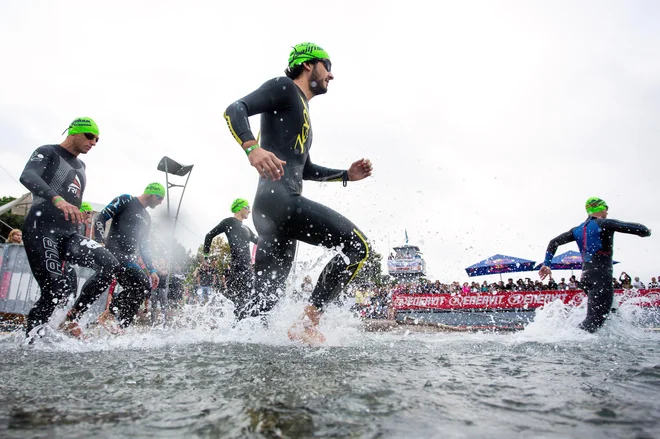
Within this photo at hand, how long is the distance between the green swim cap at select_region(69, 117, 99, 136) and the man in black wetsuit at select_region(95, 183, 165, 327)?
3.81 feet

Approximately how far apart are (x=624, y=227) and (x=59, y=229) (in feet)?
19.2

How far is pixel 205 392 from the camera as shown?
119 centimetres

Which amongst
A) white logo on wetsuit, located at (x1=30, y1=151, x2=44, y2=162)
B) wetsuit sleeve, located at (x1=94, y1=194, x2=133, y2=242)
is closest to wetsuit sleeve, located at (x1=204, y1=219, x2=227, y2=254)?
wetsuit sleeve, located at (x1=94, y1=194, x2=133, y2=242)

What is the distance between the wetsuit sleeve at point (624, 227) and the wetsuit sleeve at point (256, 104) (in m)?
4.08

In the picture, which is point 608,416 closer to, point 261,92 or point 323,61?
point 261,92

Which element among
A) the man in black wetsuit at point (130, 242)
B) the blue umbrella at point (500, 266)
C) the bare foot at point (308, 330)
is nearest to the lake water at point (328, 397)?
the bare foot at point (308, 330)

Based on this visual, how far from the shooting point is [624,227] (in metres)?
4.70

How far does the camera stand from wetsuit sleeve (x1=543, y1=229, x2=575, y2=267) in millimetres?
5301

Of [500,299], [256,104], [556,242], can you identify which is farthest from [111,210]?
[500,299]

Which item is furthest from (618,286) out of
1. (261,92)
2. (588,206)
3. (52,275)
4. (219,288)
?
(52,275)

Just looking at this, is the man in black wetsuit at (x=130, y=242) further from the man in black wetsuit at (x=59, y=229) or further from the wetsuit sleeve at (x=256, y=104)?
the wetsuit sleeve at (x=256, y=104)

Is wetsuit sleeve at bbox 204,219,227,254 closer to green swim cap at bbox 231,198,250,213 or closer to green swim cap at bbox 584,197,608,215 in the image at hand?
green swim cap at bbox 231,198,250,213

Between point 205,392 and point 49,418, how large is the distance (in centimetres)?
38

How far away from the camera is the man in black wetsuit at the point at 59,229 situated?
3.21 m
